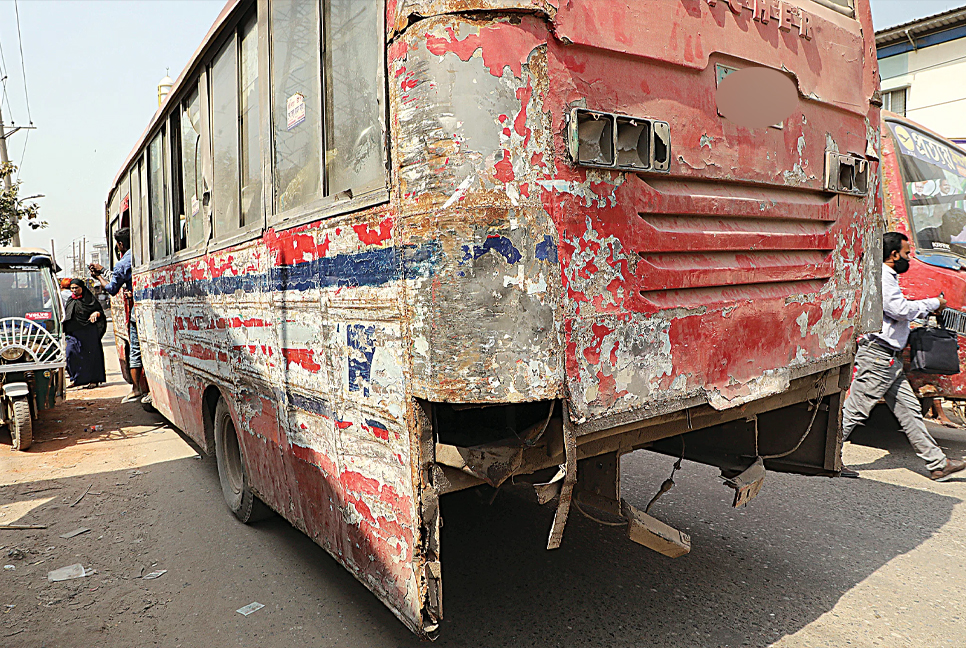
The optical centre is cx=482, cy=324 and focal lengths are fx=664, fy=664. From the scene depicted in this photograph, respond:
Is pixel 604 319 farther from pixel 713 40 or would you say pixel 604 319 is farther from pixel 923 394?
pixel 923 394

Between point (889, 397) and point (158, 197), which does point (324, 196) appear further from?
point (889, 397)

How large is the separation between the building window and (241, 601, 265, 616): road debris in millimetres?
15791

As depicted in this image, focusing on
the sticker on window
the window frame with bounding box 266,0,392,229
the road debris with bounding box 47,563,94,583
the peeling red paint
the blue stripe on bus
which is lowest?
the road debris with bounding box 47,563,94,583

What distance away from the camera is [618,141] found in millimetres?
2291

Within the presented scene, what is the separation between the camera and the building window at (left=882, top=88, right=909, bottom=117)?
46.6 feet

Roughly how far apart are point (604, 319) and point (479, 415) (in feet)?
2.89

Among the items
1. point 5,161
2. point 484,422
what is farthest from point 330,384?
point 5,161

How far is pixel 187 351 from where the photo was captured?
16.9ft

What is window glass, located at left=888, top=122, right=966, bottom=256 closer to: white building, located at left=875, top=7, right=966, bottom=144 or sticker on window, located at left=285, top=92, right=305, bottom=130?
Result: sticker on window, located at left=285, top=92, right=305, bottom=130

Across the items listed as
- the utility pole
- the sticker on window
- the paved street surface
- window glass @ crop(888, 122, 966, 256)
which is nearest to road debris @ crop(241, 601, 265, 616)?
the paved street surface

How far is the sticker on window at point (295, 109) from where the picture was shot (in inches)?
119

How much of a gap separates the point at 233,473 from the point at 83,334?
24.1ft

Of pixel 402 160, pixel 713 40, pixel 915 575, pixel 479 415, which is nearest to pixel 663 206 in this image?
pixel 713 40

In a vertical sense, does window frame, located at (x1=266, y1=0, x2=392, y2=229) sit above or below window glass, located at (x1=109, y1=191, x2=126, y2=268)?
below
